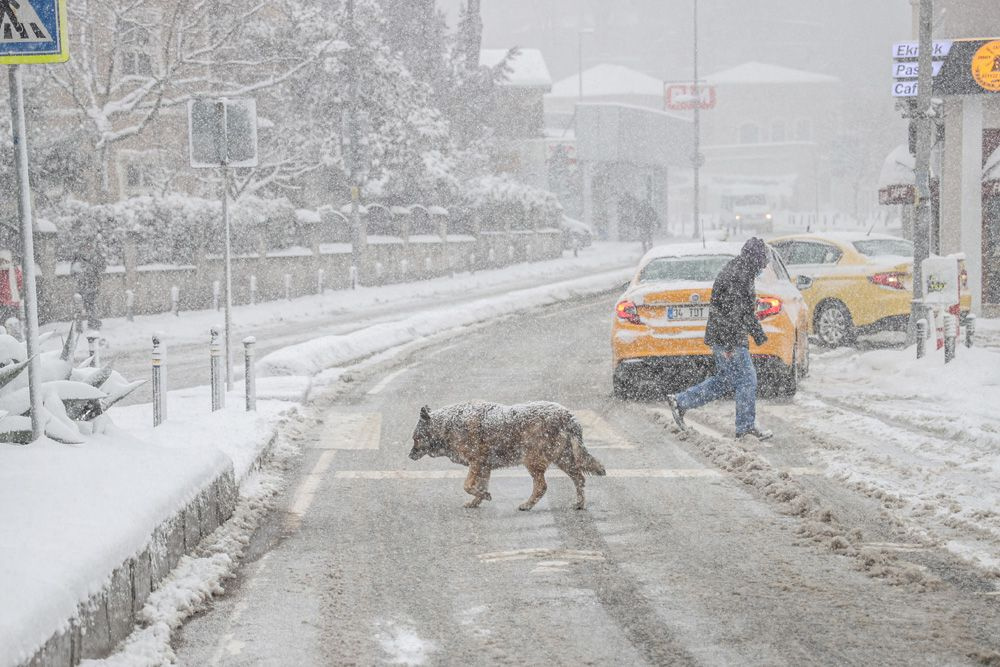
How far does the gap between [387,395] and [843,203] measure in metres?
101

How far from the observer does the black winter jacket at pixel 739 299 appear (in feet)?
34.3

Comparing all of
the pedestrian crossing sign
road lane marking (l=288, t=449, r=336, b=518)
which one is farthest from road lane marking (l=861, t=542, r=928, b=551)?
the pedestrian crossing sign

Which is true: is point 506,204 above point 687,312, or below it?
above

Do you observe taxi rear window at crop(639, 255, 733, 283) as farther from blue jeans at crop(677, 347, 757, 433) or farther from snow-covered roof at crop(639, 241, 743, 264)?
blue jeans at crop(677, 347, 757, 433)

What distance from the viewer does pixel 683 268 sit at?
13.6 meters

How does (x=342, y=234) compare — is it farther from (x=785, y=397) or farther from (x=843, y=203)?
(x=843, y=203)

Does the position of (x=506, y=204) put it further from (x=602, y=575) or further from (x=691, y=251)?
(x=602, y=575)

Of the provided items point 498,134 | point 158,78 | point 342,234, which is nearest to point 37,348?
point 158,78

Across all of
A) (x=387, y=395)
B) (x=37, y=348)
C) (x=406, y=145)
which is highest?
(x=406, y=145)

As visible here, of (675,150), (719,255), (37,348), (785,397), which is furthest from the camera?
(675,150)

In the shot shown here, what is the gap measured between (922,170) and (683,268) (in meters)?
6.04

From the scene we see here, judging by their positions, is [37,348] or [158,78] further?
[158,78]

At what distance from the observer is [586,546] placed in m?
6.75

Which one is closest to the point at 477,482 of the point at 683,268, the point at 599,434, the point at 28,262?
the point at 28,262
